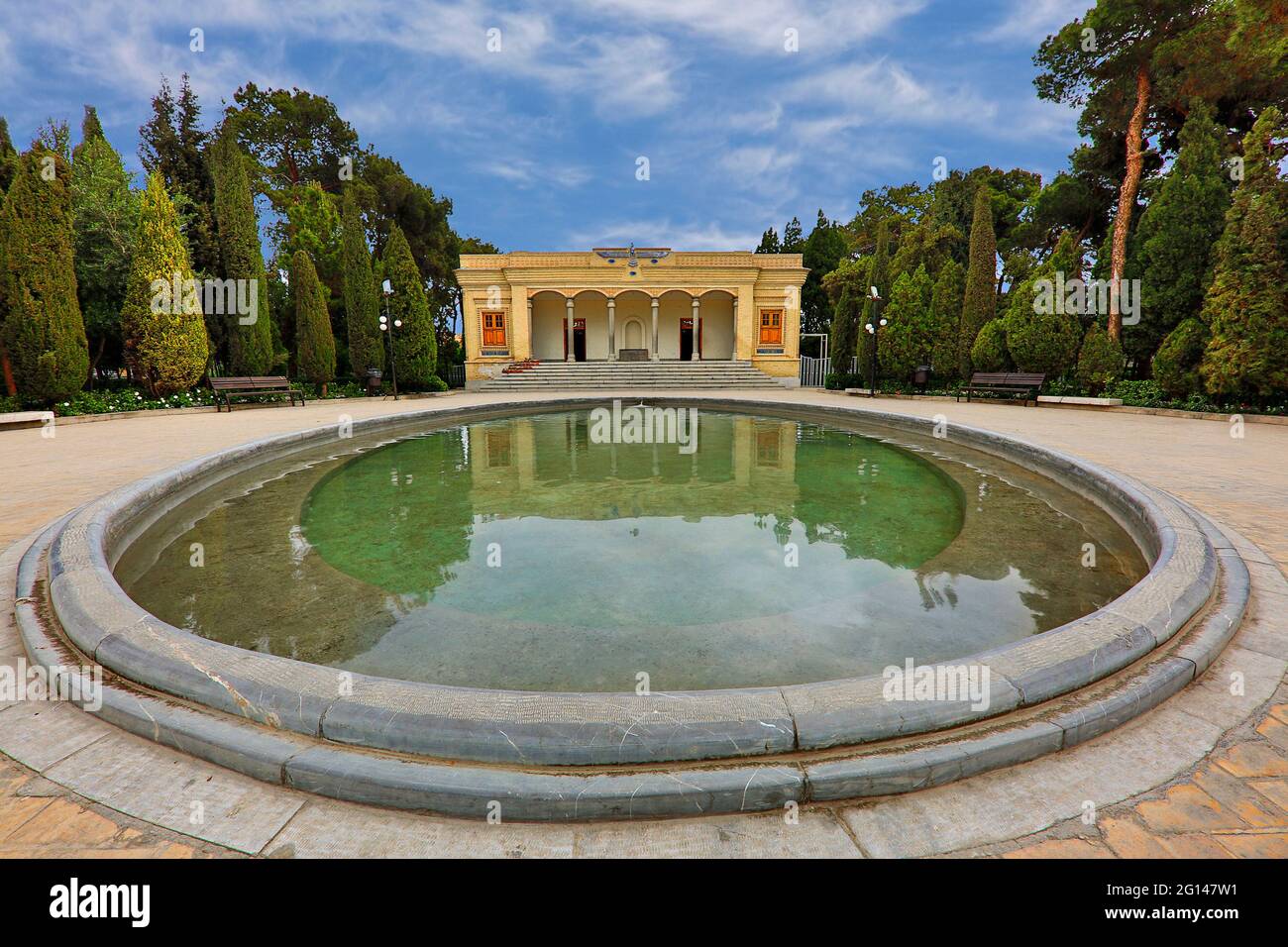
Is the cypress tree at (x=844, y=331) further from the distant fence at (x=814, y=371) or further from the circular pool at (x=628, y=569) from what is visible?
the circular pool at (x=628, y=569)

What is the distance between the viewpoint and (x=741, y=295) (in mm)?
27266

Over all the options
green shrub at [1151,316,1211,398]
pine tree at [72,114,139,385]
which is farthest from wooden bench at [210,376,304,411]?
green shrub at [1151,316,1211,398]

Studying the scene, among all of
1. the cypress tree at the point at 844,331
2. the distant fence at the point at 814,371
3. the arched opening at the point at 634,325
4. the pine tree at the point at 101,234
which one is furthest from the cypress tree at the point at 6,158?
the distant fence at the point at 814,371

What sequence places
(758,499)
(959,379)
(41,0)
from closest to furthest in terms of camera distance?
(758,499) → (41,0) → (959,379)

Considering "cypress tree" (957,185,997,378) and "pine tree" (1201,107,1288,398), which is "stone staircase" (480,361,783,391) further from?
"pine tree" (1201,107,1288,398)

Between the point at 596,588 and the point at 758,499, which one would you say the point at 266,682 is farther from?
the point at 758,499

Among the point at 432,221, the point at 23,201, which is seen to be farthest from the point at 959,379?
the point at 432,221

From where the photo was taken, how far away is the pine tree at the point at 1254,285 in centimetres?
1132

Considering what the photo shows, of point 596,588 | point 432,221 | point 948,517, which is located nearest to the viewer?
point 596,588

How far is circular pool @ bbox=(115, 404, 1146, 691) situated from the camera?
121 inches

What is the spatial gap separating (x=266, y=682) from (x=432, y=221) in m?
36.6
